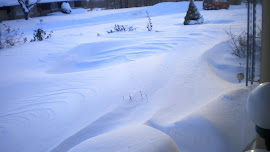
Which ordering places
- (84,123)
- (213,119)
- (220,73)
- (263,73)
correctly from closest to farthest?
(263,73), (213,119), (84,123), (220,73)

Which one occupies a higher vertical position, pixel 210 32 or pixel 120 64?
pixel 210 32

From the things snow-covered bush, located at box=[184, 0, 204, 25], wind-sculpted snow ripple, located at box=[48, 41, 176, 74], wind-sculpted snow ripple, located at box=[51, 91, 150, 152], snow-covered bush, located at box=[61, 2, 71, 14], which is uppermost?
snow-covered bush, located at box=[61, 2, 71, 14]

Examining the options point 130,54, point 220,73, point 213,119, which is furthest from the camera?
point 130,54

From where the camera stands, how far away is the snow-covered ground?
2.93 metres

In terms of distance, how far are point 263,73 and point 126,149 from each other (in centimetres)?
113

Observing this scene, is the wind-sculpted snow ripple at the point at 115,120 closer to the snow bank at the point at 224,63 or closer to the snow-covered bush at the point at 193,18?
the snow bank at the point at 224,63

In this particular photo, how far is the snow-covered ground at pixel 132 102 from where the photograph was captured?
9.61 ft

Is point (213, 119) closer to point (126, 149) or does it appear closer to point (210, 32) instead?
point (126, 149)

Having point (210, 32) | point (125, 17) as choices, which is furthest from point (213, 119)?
point (125, 17)

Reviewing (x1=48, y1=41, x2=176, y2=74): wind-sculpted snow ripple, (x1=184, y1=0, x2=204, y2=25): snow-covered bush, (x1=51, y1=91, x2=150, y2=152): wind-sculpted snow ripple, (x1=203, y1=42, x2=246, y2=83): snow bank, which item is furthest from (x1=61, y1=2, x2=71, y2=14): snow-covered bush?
(x1=51, y1=91, x2=150, y2=152): wind-sculpted snow ripple

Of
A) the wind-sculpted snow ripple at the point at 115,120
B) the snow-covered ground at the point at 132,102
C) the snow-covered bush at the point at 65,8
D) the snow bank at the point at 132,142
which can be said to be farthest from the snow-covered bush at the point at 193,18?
the snow-covered bush at the point at 65,8

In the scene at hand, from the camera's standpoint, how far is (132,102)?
428 centimetres

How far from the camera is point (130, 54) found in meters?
7.43

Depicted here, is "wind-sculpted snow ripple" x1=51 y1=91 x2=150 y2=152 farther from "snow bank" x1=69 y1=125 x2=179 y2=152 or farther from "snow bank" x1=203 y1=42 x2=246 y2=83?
"snow bank" x1=69 y1=125 x2=179 y2=152
